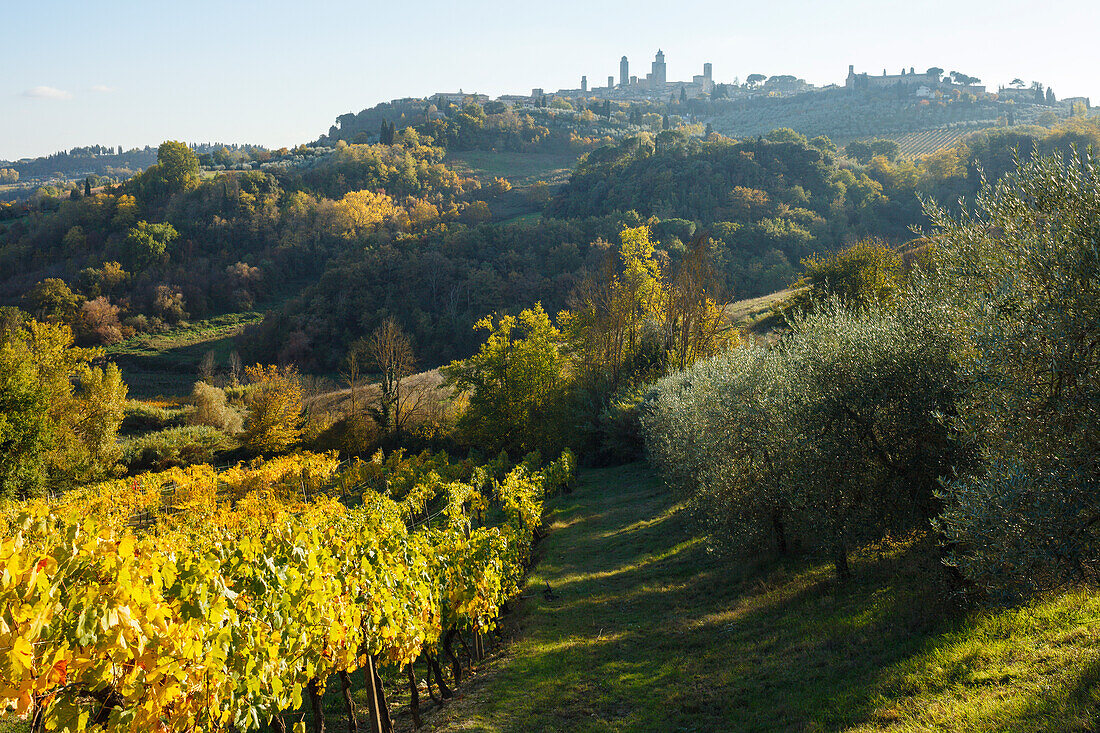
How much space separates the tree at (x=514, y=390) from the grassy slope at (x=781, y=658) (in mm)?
24956

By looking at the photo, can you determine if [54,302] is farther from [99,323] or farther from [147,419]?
[147,419]

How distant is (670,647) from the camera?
12.4 meters

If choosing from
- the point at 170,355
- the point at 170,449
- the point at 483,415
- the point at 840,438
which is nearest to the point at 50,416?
the point at 170,449

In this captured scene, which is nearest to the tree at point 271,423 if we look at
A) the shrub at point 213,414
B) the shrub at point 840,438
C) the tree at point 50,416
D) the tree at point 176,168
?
the shrub at point 213,414

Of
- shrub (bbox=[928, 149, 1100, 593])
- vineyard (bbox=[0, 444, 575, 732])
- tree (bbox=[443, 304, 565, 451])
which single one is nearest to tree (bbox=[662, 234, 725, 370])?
tree (bbox=[443, 304, 565, 451])

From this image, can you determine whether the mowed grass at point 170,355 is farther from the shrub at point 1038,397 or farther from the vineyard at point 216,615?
the shrub at point 1038,397

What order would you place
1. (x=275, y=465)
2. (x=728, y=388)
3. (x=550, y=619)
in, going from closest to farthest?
1. (x=550, y=619)
2. (x=728, y=388)
3. (x=275, y=465)

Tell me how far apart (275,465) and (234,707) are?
32090mm

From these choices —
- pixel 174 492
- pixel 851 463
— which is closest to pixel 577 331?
pixel 174 492

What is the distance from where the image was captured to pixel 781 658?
10.5 m

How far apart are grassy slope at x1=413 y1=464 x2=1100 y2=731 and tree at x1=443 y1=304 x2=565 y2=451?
25.0 meters

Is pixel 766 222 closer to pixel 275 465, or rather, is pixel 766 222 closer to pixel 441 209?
pixel 441 209

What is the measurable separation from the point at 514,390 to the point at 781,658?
3311 centimetres

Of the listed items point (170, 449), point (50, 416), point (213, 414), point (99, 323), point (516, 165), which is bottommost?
point (170, 449)
